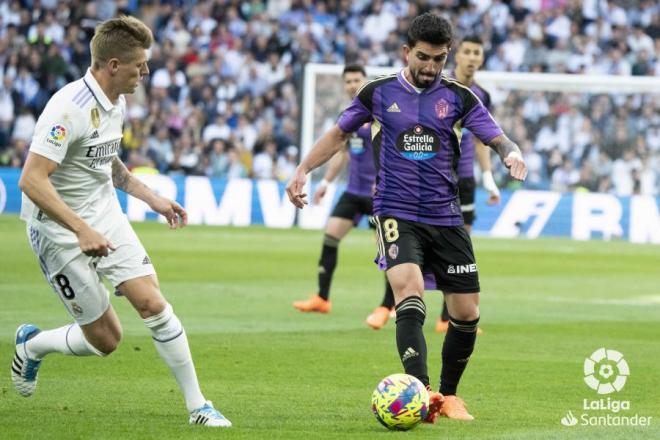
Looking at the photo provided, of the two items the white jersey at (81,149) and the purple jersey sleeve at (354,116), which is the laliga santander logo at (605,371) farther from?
the white jersey at (81,149)

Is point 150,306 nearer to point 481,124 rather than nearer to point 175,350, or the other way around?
point 175,350

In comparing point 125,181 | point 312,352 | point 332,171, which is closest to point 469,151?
point 332,171

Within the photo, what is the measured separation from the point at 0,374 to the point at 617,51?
2504cm

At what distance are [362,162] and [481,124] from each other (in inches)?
244

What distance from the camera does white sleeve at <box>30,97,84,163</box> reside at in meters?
6.86

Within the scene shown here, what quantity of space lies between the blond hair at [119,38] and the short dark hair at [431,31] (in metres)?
1.58

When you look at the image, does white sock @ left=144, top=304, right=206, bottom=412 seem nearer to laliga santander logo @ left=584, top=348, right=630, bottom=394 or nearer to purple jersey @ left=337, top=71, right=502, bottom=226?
purple jersey @ left=337, top=71, right=502, bottom=226

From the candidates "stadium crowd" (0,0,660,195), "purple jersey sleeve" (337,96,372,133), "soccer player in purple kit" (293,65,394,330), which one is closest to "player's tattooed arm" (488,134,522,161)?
"purple jersey sleeve" (337,96,372,133)

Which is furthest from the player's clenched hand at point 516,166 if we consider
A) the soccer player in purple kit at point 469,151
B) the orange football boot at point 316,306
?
the orange football boot at point 316,306

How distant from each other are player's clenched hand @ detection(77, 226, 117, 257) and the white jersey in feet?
1.63

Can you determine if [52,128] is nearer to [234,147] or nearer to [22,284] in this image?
[22,284]

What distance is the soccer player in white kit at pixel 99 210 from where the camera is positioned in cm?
700

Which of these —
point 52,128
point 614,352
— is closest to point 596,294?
point 614,352

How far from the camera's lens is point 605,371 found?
991cm
